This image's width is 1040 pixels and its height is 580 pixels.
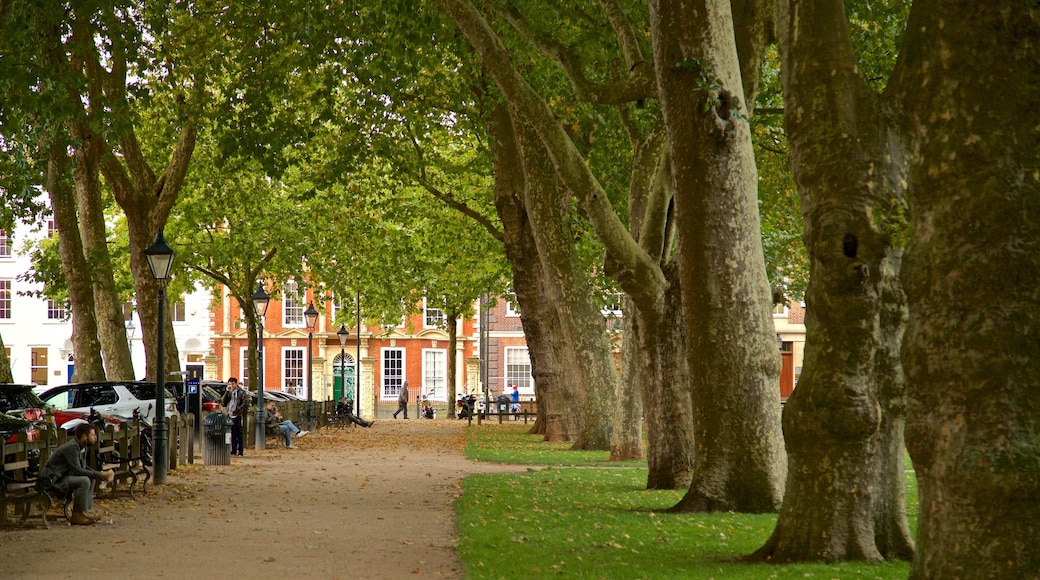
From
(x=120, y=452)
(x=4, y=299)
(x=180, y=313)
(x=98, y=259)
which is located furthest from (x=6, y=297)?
(x=120, y=452)

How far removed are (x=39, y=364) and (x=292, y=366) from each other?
13279mm

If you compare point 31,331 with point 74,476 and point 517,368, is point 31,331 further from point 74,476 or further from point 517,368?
point 74,476

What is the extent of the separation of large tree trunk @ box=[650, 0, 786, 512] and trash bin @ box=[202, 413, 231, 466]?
41.3 ft

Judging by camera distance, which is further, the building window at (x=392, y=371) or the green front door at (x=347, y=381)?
the building window at (x=392, y=371)

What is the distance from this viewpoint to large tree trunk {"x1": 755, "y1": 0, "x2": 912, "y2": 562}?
8.82 m

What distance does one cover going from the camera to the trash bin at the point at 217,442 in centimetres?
2331

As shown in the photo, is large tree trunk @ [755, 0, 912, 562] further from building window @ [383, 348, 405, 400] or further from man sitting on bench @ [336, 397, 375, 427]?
building window @ [383, 348, 405, 400]

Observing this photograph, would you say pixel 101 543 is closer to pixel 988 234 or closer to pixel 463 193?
pixel 988 234

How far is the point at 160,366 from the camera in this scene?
19125 mm

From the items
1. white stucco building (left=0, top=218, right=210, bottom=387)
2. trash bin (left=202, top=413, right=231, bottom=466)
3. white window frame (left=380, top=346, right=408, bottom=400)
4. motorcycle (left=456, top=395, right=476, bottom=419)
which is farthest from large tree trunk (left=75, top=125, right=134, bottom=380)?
white window frame (left=380, top=346, right=408, bottom=400)

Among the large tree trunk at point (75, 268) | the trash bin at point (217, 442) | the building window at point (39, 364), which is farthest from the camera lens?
the building window at point (39, 364)

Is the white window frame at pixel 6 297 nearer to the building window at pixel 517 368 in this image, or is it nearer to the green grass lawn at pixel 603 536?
the building window at pixel 517 368

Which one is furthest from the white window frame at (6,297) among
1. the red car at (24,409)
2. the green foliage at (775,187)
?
the red car at (24,409)

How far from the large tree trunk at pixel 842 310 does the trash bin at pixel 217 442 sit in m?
15.7
